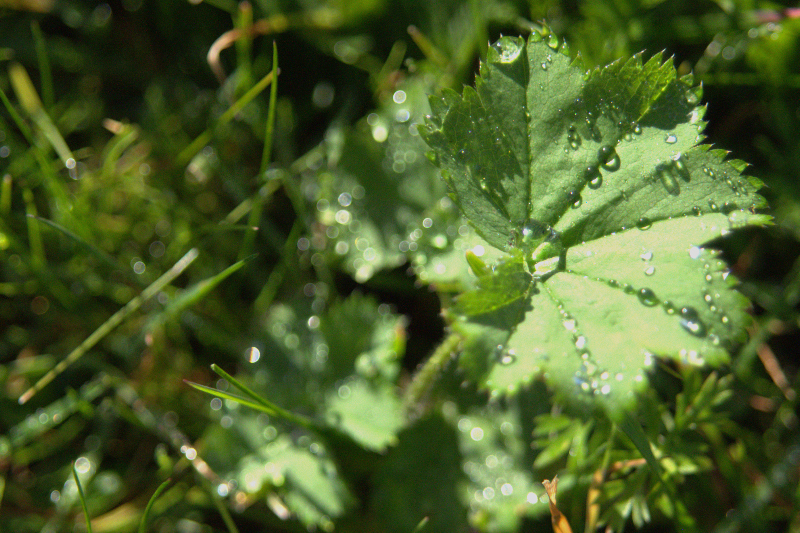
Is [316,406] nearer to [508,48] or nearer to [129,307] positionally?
[129,307]

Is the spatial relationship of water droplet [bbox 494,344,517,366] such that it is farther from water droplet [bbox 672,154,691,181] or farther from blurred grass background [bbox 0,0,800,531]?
blurred grass background [bbox 0,0,800,531]

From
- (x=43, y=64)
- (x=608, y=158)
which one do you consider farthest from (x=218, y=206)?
(x=608, y=158)

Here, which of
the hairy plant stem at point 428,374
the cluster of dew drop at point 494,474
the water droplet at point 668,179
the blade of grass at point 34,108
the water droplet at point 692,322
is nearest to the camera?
the water droplet at point 692,322

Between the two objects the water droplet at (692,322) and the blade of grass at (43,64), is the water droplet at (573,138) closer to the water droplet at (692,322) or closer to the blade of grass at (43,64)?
the water droplet at (692,322)

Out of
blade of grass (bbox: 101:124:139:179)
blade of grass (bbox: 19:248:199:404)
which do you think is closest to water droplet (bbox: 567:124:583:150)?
blade of grass (bbox: 19:248:199:404)

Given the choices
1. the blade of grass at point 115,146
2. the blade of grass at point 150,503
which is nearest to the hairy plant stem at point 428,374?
the blade of grass at point 150,503
